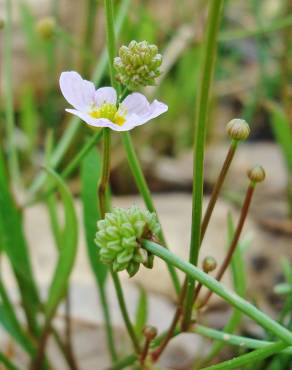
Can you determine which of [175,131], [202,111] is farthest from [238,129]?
[175,131]

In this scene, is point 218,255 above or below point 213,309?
above

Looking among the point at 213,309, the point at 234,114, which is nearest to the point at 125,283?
the point at 213,309

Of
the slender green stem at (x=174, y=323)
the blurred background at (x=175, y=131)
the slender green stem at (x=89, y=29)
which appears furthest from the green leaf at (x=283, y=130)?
the slender green stem at (x=174, y=323)

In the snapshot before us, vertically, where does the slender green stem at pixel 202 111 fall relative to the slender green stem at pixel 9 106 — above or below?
below

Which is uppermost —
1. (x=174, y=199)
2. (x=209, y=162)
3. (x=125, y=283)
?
(x=209, y=162)

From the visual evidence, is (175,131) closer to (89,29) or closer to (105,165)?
(89,29)

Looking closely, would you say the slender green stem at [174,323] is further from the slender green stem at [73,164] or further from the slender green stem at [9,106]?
the slender green stem at [9,106]

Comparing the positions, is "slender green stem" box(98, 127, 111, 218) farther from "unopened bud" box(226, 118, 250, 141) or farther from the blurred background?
the blurred background

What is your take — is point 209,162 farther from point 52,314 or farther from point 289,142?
point 52,314
